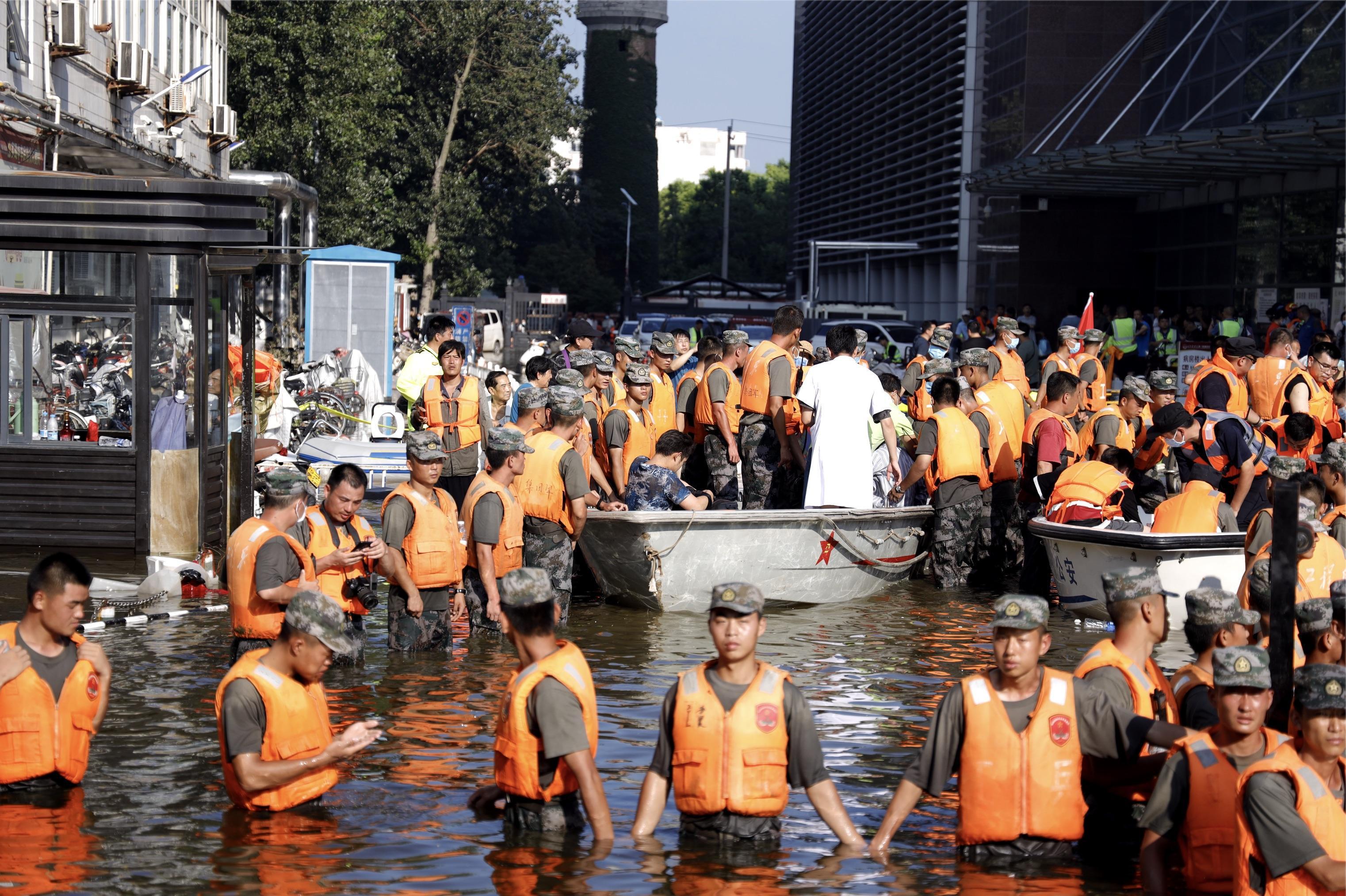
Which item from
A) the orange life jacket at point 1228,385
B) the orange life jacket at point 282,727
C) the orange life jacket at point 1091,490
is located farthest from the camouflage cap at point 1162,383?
the orange life jacket at point 282,727

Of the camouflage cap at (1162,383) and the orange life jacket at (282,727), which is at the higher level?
the camouflage cap at (1162,383)

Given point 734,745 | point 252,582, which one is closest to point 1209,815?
point 734,745

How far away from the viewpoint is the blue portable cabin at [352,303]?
2892 centimetres

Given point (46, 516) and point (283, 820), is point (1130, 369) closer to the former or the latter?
point (46, 516)

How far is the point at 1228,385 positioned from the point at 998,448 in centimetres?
217

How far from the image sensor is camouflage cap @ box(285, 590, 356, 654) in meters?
6.28

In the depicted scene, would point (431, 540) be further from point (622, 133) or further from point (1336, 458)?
point (622, 133)

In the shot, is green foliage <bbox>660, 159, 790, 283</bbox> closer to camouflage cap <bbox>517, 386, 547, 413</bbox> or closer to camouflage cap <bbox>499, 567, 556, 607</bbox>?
camouflage cap <bbox>517, 386, 547, 413</bbox>

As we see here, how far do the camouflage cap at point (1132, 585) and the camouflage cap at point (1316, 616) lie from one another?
2.96ft

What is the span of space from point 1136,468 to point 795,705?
7749 mm

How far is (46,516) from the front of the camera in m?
13.9

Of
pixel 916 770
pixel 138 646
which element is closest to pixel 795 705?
pixel 916 770

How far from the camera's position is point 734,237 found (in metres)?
107

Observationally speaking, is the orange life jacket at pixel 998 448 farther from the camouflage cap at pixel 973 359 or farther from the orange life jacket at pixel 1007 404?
the camouflage cap at pixel 973 359
